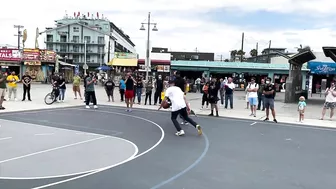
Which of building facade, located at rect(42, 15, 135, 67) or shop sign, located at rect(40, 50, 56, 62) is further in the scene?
building facade, located at rect(42, 15, 135, 67)

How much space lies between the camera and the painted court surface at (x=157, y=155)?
568cm

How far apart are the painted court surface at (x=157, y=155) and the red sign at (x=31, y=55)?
36.9 m

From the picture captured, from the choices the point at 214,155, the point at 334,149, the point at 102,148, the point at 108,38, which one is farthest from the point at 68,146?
the point at 108,38

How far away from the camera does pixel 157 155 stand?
7453mm

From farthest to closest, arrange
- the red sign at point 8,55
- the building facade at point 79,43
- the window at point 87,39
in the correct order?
the window at point 87,39
the building facade at point 79,43
the red sign at point 8,55

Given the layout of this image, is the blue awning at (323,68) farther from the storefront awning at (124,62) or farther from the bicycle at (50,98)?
the bicycle at (50,98)

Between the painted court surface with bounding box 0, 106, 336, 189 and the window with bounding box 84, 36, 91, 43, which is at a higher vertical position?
the window with bounding box 84, 36, 91, 43

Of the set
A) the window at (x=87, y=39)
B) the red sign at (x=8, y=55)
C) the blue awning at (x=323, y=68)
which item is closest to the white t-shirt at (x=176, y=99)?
the blue awning at (x=323, y=68)

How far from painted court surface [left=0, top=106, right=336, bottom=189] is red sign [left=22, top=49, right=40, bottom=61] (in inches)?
1452

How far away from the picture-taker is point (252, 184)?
568 cm

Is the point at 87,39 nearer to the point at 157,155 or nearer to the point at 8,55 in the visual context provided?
the point at 8,55

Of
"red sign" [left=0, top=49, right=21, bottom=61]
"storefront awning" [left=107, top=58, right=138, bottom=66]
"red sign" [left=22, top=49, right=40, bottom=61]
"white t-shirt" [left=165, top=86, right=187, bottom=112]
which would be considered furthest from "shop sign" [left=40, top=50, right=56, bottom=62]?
"white t-shirt" [left=165, top=86, right=187, bottom=112]

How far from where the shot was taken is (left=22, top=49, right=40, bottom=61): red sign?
4622 cm

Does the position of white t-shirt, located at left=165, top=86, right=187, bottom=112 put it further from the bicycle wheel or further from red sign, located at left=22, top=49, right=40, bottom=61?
red sign, located at left=22, top=49, right=40, bottom=61
